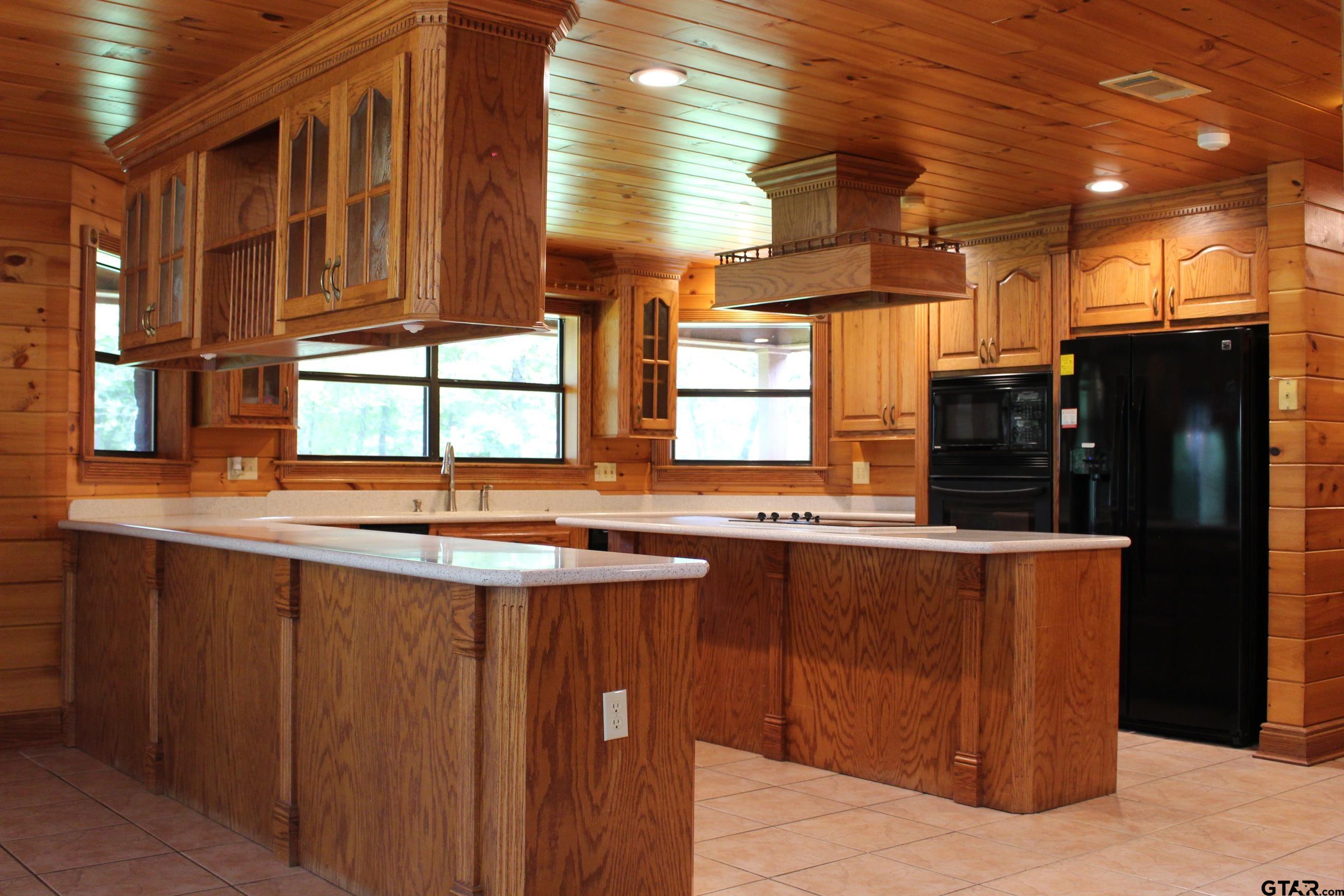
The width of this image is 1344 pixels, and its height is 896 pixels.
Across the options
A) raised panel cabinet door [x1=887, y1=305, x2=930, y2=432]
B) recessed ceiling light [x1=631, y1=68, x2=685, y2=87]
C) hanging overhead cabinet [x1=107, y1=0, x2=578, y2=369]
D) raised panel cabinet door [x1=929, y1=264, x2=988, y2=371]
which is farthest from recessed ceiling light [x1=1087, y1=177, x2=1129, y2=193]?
hanging overhead cabinet [x1=107, y1=0, x2=578, y2=369]

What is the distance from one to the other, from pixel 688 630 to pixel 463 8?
5.31 ft

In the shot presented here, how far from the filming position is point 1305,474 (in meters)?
4.79

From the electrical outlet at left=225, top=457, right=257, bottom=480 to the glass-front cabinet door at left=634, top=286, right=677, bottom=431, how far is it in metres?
2.13

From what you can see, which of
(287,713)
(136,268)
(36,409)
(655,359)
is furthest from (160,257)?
(655,359)

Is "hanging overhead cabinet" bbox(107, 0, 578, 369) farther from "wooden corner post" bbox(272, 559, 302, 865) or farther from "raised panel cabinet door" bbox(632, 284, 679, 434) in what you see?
"raised panel cabinet door" bbox(632, 284, 679, 434)

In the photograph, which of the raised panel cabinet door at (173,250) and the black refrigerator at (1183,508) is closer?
the raised panel cabinet door at (173,250)

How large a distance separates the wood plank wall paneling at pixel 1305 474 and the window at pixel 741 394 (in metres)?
2.95

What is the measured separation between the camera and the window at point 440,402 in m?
6.29

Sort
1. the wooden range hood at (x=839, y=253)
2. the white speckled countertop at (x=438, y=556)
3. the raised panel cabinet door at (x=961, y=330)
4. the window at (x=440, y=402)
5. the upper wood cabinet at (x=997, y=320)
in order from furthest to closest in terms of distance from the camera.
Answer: the window at (x=440, y=402), the raised panel cabinet door at (x=961, y=330), the upper wood cabinet at (x=997, y=320), the wooden range hood at (x=839, y=253), the white speckled countertop at (x=438, y=556)

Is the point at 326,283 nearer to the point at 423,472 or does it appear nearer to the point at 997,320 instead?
the point at 423,472

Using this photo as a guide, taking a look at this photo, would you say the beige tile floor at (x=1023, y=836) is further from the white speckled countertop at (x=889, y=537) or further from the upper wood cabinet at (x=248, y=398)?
the upper wood cabinet at (x=248, y=398)

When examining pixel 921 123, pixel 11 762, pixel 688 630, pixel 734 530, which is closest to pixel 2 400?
pixel 11 762

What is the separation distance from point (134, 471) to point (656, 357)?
2.91 metres

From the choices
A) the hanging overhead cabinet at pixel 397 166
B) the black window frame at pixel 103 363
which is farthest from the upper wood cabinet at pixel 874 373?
the black window frame at pixel 103 363
